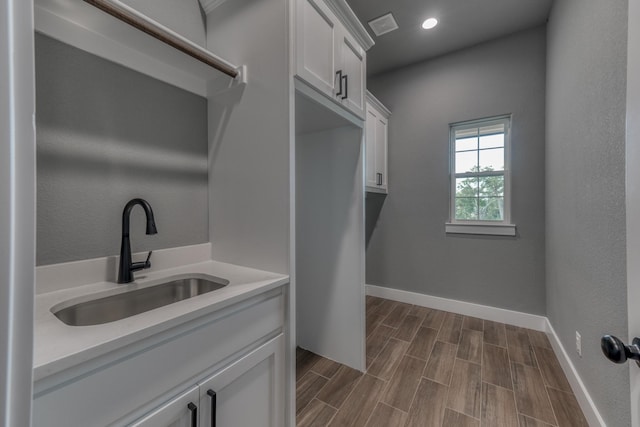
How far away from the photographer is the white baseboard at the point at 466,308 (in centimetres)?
250

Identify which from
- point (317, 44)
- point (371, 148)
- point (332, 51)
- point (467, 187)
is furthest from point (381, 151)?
point (317, 44)

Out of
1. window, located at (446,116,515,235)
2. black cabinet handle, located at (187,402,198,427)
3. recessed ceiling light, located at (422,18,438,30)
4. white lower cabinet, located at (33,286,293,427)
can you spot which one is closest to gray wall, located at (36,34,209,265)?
white lower cabinet, located at (33,286,293,427)

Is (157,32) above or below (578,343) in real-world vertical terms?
above

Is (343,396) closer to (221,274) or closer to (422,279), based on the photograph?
(221,274)

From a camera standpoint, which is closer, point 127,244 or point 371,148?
point 127,244

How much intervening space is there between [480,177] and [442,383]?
6.76 feet

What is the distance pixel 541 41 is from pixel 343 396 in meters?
3.47

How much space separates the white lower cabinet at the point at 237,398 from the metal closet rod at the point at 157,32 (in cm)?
128

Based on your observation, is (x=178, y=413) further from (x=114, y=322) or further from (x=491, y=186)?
(x=491, y=186)

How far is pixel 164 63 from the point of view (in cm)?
128

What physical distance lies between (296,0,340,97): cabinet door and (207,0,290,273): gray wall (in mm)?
95

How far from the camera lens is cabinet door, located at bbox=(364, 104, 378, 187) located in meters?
2.68

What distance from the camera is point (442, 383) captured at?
1.75 metres

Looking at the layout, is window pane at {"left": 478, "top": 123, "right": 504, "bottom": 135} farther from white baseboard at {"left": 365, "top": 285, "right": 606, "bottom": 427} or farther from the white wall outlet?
the white wall outlet
